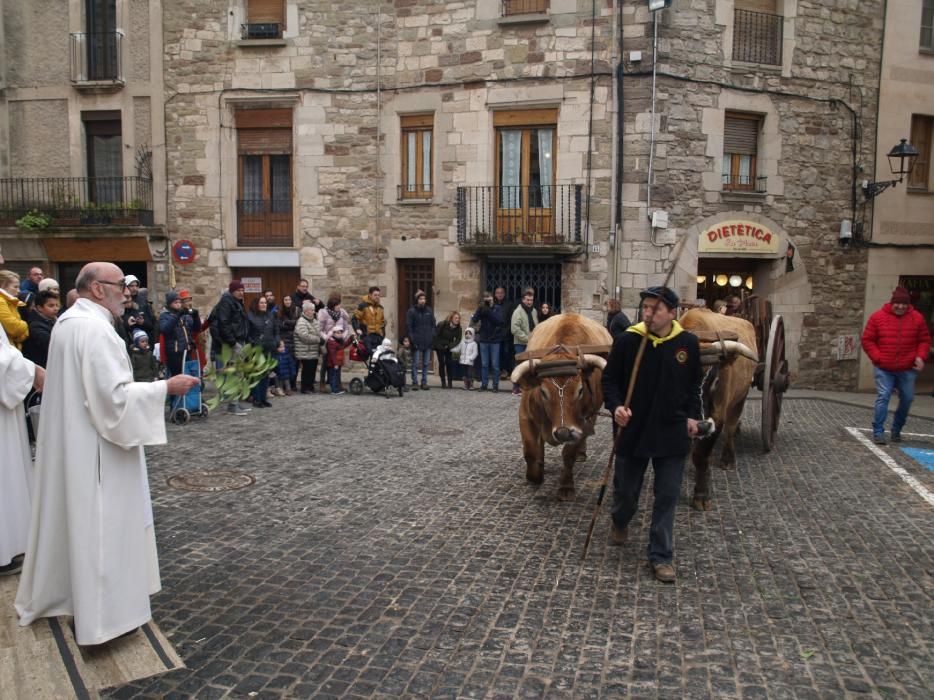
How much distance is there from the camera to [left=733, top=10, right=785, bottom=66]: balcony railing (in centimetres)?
1628

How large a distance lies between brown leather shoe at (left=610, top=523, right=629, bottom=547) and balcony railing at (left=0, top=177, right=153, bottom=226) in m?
15.9

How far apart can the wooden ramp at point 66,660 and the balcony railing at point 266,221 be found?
1462 centimetres

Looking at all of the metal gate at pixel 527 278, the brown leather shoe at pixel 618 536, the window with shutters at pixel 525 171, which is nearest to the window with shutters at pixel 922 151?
the window with shutters at pixel 525 171

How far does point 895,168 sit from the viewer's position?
17.4 m

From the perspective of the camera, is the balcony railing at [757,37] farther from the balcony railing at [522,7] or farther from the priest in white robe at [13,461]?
the priest in white robe at [13,461]

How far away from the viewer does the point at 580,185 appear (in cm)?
1587

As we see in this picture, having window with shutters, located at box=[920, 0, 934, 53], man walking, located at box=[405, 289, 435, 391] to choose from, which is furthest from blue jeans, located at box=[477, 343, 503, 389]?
window with shutters, located at box=[920, 0, 934, 53]

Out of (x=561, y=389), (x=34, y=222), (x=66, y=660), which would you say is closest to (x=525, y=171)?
(x=561, y=389)

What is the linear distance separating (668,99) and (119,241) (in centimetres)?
1311

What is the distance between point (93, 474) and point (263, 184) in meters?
15.3

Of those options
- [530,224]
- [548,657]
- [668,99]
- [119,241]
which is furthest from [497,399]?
[119,241]

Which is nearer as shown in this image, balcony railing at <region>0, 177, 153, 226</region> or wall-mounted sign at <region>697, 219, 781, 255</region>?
wall-mounted sign at <region>697, 219, 781, 255</region>

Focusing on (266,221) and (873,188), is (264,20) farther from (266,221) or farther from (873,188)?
(873,188)

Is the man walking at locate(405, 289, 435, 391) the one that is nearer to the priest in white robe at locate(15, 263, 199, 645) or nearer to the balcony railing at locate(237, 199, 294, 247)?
the balcony railing at locate(237, 199, 294, 247)
